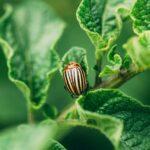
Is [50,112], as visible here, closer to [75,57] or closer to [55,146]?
[75,57]

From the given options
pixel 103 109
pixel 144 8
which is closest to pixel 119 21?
pixel 144 8

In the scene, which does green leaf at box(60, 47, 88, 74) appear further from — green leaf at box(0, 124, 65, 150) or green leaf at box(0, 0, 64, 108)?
green leaf at box(0, 124, 65, 150)

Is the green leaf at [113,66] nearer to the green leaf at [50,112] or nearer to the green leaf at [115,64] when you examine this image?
the green leaf at [115,64]

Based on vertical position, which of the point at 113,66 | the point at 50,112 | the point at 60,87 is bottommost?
the point at 60,87

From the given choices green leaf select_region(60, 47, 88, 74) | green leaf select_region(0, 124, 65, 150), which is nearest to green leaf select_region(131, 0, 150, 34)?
green leaf select_region(60, 47, 88, 74)

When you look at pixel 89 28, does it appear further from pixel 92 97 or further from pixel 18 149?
pixel 18 149

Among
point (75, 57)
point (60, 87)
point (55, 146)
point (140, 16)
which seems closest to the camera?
point (55, 146)

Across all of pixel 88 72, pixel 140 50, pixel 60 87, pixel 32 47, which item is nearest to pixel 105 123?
pixel 140 50
